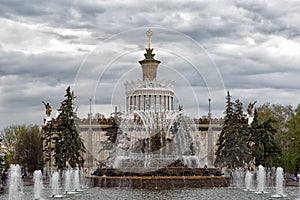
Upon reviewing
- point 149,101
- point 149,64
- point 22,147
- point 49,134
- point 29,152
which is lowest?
point 29,152

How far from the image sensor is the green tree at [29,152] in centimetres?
5428

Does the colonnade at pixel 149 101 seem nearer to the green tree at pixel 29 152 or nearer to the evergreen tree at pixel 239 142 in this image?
the green tree at pixel 29 152

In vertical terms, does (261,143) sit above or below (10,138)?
below

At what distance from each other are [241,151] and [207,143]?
23.9 metres

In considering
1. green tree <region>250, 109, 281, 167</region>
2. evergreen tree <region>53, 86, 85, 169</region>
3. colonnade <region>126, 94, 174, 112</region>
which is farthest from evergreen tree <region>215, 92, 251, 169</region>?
colonnade <region>126, 94, 174, 112</region>

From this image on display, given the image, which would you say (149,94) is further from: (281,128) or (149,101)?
(281,128)

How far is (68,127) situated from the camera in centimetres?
3319

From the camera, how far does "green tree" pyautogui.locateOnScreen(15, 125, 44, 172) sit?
54.3 m

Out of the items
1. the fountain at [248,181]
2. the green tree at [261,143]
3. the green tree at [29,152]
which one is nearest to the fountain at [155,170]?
the fountain at [248,181]

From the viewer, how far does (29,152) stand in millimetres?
56312

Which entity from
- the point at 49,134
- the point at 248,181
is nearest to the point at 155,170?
the point at 248,181

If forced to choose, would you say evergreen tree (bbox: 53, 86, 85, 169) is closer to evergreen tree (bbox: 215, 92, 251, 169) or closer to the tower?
evergreen tree (bbox: 215, 92, 251, 169)

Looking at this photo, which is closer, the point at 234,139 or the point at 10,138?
the point at 234,139

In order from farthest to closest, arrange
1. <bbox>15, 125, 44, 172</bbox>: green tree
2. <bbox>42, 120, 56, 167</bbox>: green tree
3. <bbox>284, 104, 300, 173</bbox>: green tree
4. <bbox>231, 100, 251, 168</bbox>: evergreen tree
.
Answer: <bbox>15, 125, 44, 172</bbox>: green tree → <bbox>284, 104, 300, 173</bbox>: green tree → <bbox>42, 120, 56, 167</bbox>: green tree → <bbox>231, 100, 251, 168</bbox>: evergreen tree
